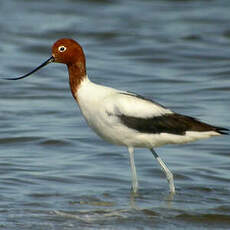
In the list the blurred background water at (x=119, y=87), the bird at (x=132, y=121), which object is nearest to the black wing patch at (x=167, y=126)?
the bird at (x=132, y=121)

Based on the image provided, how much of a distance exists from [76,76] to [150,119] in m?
0.91

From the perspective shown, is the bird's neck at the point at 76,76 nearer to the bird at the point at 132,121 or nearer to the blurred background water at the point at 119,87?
the bird at the point at 132,121

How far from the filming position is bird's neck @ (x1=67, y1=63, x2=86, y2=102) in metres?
8.48

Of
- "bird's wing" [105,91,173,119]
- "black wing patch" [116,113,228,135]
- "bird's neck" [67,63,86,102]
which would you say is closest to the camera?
"bird's wing" [105,91,173,119]

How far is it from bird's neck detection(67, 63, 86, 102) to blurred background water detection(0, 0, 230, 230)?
1.03m

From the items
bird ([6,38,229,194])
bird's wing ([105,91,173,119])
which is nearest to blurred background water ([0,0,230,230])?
bird ([6,38,229,194])

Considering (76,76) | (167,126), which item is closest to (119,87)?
(76,76)

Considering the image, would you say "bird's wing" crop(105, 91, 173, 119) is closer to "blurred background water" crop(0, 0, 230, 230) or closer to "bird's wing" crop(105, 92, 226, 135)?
"bird's wing" crop(105, 92, 226, 135)

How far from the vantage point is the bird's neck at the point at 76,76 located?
8.48m

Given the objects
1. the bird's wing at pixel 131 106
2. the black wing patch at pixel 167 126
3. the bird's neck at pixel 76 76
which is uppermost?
the bird's neck at pixel 76 76

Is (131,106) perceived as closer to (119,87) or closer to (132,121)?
(132,121)

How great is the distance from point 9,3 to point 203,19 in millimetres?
5103

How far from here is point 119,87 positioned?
532 inches

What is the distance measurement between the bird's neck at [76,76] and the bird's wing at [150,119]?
0.42 m
